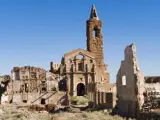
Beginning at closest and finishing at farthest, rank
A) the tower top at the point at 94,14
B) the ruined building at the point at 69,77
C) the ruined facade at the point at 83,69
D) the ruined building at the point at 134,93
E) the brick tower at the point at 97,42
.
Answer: the ruined building at the point at 134,93, the ruined building at the point at 69,77, the ruined facade at the point at 83,69, the brick tower at the point at 97,42, the tower top at the point at 94,14

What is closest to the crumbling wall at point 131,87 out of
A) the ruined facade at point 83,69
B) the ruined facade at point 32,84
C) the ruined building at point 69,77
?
the ruined building at point 69,77

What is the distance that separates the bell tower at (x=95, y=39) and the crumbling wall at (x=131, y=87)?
1064 inches

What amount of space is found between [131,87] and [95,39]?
102 ft

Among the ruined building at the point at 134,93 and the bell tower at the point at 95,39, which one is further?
the bell tower at the point at 95,39

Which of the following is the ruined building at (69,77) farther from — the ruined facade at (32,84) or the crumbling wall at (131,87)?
the crumbling wall at (131,87)

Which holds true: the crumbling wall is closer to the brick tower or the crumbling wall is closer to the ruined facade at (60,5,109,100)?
the ruined facade at (60,5,109,100)

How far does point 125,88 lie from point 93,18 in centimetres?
3226

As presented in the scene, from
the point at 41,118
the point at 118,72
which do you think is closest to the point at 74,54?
the point at 118,72

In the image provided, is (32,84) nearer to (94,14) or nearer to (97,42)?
(97,42)

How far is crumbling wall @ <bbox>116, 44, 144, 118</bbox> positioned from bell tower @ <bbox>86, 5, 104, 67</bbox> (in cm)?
2702

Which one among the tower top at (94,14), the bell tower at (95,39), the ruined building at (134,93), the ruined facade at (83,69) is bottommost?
the ruined building at (134,93)

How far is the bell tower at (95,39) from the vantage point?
55719mm

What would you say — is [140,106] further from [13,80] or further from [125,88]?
[13,80]

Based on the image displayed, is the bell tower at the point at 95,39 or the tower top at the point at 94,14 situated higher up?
the tower top at the point at 94,14
